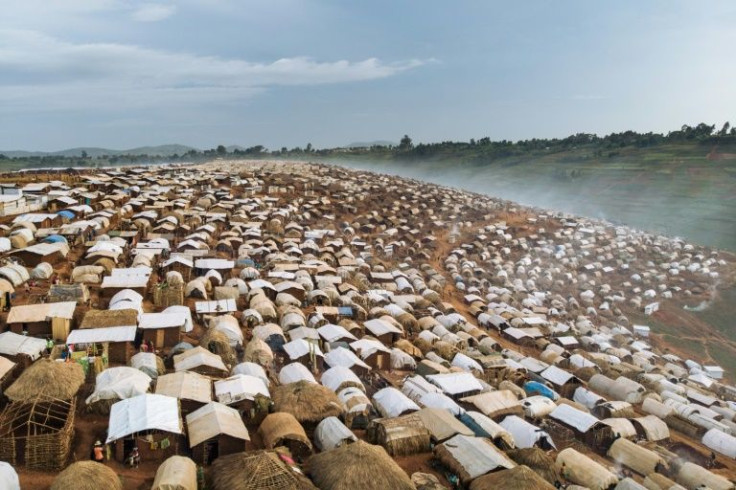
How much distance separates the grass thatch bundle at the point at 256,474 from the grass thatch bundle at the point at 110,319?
369 inches

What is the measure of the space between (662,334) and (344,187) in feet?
161

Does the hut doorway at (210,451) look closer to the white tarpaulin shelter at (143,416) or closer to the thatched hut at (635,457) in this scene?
the white tarpaulin shelter at (143,416)

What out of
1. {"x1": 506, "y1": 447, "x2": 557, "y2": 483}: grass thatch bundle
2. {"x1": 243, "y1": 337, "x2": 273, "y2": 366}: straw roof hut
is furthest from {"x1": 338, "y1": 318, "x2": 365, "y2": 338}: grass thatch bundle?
{"x1": 506, "y1": 447, "x2": 557, "y2": 483}: grass thatch bundle

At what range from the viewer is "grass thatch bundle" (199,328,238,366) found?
19.6 m

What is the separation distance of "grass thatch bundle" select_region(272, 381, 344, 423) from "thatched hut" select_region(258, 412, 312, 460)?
909 mm

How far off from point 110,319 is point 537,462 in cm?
1672

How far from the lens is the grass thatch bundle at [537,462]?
584 inches

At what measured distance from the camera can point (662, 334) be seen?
1570 inches

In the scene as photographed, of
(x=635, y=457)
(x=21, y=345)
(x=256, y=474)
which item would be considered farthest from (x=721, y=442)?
(x=21, y=345)

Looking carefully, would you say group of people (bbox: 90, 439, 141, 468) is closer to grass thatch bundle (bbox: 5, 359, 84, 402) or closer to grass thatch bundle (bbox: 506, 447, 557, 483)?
grass thatch bundle (bbox: 5, 359, 84, 402)

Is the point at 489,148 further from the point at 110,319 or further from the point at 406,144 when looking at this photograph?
the point at 110,319

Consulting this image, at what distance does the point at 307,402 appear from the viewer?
1598 centimetres

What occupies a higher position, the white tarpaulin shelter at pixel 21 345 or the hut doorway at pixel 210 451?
the white tarpaulin shelter at pixel 21 345

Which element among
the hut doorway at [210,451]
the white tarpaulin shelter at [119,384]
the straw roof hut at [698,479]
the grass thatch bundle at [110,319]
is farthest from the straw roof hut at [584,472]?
the grass thatch bundle at [110,319]
